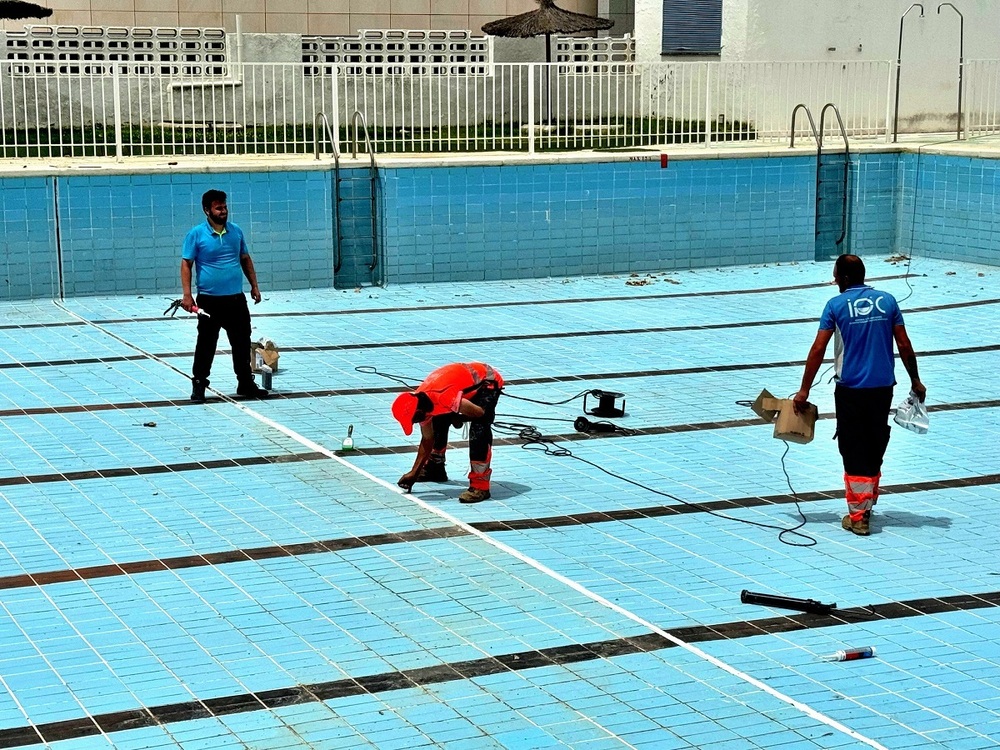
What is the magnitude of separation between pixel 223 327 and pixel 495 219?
21.3 feet

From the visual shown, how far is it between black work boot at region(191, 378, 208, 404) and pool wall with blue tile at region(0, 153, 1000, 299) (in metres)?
5.15

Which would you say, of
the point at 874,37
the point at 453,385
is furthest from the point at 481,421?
the point at 874,37

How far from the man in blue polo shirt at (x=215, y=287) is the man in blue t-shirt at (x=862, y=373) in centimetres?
507

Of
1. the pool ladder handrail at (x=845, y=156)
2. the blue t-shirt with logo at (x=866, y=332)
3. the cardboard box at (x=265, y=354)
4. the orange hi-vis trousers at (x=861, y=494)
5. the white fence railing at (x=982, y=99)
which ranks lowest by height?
the orange hi-vis trousers at (x=861, y=494)

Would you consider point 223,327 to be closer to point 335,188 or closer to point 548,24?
point 335,188

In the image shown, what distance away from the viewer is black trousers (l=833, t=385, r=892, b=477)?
8.09m

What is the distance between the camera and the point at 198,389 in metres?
11.4

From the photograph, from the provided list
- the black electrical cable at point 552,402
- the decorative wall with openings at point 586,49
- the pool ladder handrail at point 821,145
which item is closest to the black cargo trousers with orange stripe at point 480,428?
the black electrical cable at point 552,402

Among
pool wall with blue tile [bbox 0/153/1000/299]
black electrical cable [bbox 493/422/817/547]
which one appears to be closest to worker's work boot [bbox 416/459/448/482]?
black electrical cable [bbox 493/422/817/547]

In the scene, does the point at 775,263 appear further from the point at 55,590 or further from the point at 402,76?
the point at 55,590

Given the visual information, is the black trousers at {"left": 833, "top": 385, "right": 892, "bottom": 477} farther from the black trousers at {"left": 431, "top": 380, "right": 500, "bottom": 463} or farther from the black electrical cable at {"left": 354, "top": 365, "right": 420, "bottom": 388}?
the black electrical cable at {"left": 354, "top": 365, "right": 420, "bottom": 388}

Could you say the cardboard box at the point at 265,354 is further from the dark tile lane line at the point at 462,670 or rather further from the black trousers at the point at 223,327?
the dark tile lane line at the point at 462,670

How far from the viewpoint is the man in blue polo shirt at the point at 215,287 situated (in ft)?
37.3

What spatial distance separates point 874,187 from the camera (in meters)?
19.4
